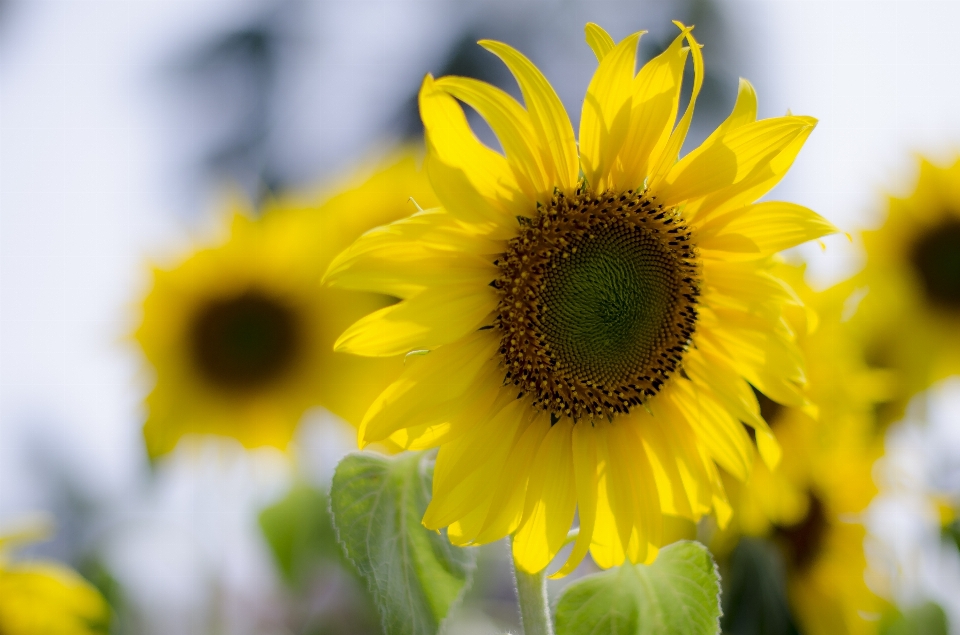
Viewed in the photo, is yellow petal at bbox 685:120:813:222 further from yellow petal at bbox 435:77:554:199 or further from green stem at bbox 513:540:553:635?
green stem at bbox 513:540:553:635

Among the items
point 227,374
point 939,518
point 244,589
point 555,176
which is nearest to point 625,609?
point 555,176

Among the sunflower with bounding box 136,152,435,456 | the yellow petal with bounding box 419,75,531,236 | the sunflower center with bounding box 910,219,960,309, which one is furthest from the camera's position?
the sunflower center with bounding box 910,219,960,309

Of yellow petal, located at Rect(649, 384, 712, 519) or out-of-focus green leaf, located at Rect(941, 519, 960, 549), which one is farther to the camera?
out-of-focus green leaf, located at Rect(941, 519, 960, 549)

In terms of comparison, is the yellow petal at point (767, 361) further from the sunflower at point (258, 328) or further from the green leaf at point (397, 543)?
the sunflower at point (258, 328)

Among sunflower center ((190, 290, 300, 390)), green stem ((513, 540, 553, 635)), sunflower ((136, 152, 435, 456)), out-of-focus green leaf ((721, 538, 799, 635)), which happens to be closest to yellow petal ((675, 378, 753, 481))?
green stem ((513, 540, 553, 635))

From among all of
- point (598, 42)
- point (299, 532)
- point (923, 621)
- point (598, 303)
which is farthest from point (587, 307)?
point (923, 621)

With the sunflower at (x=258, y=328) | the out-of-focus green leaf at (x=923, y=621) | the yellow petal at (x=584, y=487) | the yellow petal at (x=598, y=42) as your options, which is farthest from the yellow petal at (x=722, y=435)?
the out-of-focus green leaf at (x=923, y=621)

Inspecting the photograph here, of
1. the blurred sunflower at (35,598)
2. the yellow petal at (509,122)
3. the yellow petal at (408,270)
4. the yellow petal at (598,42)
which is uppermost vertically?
the yellow petal at (598,42)
